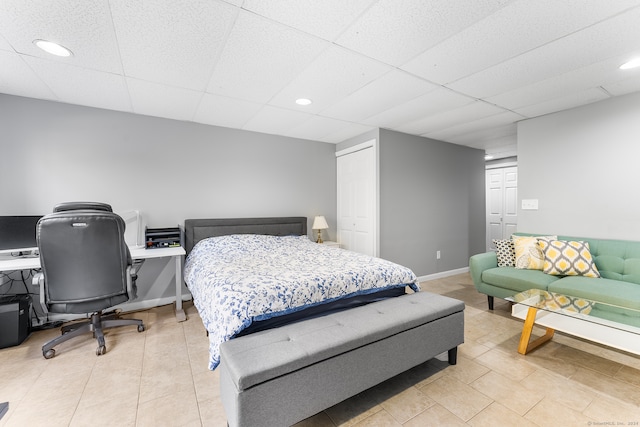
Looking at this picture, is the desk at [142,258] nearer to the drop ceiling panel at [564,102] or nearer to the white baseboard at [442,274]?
the white baseboard at [442,274]

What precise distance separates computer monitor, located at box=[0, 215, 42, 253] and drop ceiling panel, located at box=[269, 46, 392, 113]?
2.65m

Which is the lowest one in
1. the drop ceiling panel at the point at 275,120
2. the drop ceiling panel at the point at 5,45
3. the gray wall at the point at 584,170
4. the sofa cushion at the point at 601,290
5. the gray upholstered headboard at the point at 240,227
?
the sofa cushion at the point at 601,290

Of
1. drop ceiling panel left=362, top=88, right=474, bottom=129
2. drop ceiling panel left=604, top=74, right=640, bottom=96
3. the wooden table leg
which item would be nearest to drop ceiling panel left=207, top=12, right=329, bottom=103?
drop ceiling panel left=362, top=88, right=474, bottom=129

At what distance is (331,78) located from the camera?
2348 mm

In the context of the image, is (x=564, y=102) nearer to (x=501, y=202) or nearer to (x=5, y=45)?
(x=501, y=202)

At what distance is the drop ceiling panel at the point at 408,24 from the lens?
1.51 meters

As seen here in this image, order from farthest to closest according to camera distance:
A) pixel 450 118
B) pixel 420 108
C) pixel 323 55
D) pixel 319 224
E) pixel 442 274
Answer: pixel 442 274 → pixel 319 224 → pixel 450 118 → pixel 420 108 → pixel 323 55

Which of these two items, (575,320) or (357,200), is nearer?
(575,320)

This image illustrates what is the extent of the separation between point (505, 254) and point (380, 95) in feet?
7.83

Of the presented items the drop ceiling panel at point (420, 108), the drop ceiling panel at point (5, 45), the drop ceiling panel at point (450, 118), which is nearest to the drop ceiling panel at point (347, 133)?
the drop ceiling panel at point (420, 108)

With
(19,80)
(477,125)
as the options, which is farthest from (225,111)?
(477,125)

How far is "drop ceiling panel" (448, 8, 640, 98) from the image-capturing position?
170 centimetres

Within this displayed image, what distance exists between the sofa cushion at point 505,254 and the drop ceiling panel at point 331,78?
2534 mm

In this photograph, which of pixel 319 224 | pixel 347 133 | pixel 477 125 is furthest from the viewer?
pixel 319 224
